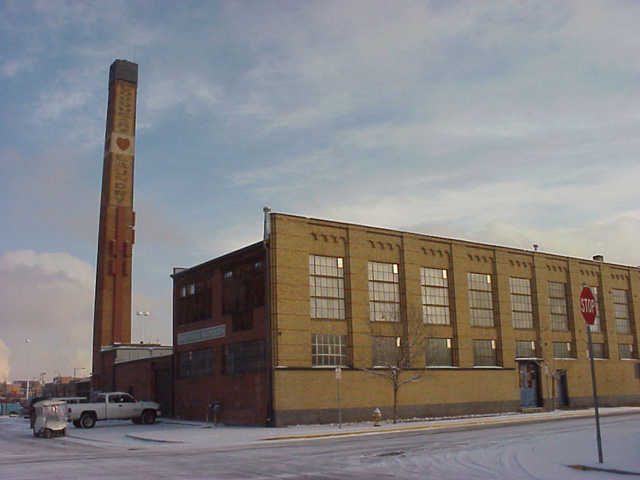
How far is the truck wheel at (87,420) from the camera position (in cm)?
3959

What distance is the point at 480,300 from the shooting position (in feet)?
151

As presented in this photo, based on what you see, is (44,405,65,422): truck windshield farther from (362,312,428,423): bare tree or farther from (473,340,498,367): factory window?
(473,340,498,367): factory window

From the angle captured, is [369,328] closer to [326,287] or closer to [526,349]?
[326,287]

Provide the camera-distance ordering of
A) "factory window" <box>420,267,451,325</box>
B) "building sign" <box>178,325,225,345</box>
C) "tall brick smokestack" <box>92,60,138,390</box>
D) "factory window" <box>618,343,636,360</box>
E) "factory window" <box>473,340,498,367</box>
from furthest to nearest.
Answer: "tall brick smokestack" <box>92,60,138,390</box> → "factory window" <box>618,343,636,360</box> → "factory window" <box>473,340,498,367</box> → "factory window" <box>420,267,451,325</box> → "building sign" <box>178,325,225,345</box>

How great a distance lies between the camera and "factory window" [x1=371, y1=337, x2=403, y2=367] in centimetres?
3919

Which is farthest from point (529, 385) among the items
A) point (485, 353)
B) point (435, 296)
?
point (435, 296)

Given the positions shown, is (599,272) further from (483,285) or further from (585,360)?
(483,285)

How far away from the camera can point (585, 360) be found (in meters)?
51.0

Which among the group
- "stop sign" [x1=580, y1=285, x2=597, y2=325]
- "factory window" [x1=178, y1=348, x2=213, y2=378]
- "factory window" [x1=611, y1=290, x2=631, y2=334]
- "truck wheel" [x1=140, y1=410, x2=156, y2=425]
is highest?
"factory window" [x1=611, y1=290, x2=631, y2=334]

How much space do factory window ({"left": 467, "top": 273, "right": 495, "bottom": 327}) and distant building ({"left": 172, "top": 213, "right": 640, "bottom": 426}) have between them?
0.10m

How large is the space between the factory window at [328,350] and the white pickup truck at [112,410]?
12088 mm

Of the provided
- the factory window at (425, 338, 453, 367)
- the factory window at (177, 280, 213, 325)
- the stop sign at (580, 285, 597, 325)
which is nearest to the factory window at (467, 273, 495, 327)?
the factory window at (425, 338, 453, 367)

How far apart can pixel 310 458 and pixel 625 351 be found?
4349 centimetres

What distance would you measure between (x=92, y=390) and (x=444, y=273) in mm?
34930
